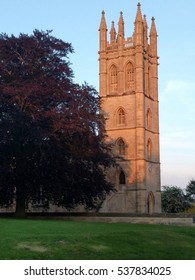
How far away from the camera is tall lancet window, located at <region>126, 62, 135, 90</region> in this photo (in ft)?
207

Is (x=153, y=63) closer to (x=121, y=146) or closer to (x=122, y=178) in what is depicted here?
(x=121, y=146)

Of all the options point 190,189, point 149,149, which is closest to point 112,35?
point 149,149

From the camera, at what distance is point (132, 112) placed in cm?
6178

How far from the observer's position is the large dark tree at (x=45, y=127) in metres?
29.6

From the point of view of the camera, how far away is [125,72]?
211ft

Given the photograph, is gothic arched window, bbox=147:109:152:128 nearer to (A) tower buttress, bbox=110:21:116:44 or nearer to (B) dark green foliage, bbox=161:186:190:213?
(B) dark green foliage, bbox=161:186:190:213

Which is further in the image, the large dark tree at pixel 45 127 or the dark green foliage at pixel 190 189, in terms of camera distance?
the dark green foliage at pixel 190 189

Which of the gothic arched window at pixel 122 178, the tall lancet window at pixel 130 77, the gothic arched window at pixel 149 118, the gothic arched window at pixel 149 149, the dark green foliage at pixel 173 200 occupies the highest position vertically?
the tall lancet window at pixel 130 77

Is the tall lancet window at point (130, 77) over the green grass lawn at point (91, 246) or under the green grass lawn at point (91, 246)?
over

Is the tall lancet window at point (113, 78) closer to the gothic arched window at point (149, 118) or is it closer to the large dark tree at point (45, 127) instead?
the gothic arched window at point (149, 118)

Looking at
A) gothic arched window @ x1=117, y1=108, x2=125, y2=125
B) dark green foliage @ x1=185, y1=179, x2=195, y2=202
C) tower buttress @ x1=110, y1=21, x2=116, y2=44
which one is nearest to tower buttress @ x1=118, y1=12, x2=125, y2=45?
tower buttress @ x1=110, y1=21, x2=116, y2=44

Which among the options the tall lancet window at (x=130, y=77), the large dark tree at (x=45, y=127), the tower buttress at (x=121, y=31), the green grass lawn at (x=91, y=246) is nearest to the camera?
the green grass lawn at (x=91, y=246)

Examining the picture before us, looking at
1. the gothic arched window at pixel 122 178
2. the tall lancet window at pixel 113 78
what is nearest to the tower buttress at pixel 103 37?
the tall lancet window at pixel 113 78

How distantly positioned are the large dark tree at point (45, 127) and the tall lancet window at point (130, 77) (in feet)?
95.1
